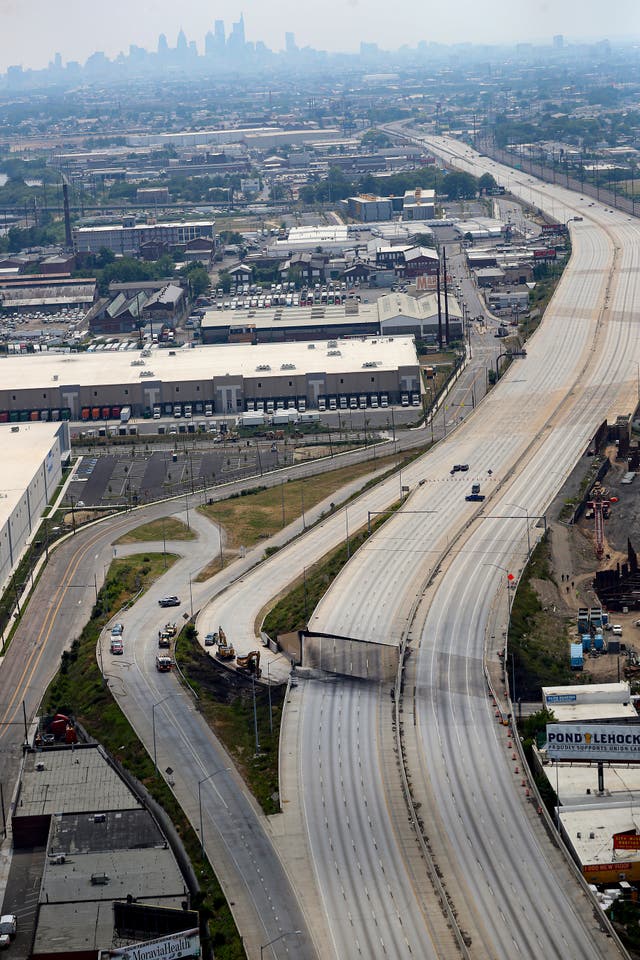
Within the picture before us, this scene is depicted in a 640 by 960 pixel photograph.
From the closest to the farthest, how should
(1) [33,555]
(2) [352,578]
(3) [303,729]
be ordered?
(3) [303,729] < (2) [352,578] < (1) [33,555]

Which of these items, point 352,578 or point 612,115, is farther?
point 612,115

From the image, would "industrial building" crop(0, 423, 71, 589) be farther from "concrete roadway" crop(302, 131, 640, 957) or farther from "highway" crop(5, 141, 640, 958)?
"concrete roadway" crop(302, 131, 640, 957)

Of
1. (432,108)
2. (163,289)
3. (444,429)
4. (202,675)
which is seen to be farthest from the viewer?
(432,108)

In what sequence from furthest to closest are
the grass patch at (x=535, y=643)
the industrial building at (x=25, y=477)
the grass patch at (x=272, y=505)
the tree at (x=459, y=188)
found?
1. the tree at (x=459, y=188)
2. the grass patch at (x=272, y=505)
3. the industrial building at (x=25, y=477)
4. the grass patch at (x=535, y=643)

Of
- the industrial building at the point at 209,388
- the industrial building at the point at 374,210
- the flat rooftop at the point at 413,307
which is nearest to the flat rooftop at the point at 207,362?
the industrial building at the point at 209,388

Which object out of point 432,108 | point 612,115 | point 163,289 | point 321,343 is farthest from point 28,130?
point 321,343

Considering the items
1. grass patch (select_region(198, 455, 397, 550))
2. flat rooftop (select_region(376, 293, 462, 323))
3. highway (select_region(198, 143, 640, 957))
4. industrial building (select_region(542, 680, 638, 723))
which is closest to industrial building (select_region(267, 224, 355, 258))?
flat rooftop (select_region(376, 293, 462, 323))

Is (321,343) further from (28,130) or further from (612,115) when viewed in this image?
(28,130)

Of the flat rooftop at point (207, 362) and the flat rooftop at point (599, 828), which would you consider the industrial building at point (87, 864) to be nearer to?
the flat rooftop at point (599, 828)
